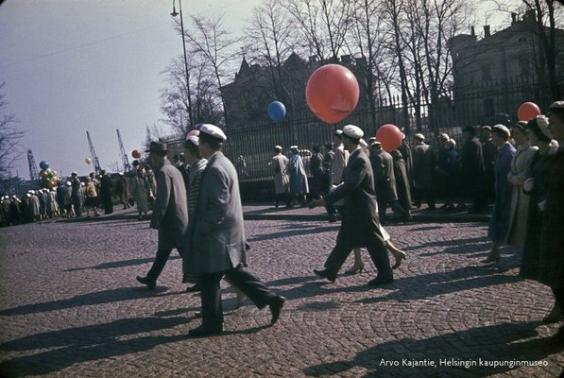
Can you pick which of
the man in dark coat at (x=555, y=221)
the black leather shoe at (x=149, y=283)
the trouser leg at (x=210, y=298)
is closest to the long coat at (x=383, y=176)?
the black leather shoe at (x=149, y=283)

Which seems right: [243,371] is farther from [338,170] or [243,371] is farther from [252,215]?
[252,215]

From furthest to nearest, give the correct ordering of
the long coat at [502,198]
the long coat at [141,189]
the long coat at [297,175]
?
the long coat at [141,189] → the long coat at [297,175] → the long coat at [502,198]

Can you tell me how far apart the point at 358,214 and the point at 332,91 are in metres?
2.72

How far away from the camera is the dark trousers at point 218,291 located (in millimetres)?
5039

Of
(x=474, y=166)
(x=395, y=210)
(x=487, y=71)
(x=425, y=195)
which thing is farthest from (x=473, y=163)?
(x=487, y=71)

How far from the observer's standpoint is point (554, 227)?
4.07m

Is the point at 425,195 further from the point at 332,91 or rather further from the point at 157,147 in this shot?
the point at 157,147

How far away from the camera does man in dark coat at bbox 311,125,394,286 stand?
6.20 metres

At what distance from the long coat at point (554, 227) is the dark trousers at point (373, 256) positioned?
2248 mm

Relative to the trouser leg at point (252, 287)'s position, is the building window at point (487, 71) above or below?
above

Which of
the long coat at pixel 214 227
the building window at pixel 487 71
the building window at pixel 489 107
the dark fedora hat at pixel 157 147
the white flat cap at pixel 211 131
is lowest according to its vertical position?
the long coat at pixel 214 227

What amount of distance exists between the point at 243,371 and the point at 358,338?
1056 millimetres

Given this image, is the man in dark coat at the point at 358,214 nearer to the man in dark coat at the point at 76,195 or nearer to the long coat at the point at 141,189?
the long coat at the point at 141,189

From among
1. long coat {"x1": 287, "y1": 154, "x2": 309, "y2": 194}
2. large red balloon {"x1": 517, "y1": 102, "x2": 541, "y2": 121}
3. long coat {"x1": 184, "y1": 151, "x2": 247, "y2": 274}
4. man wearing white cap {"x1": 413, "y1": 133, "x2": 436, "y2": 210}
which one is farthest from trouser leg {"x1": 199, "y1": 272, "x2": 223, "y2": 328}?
long coat {"x1": 287, "y1": 154, "x2": 309, "y2": 194}
